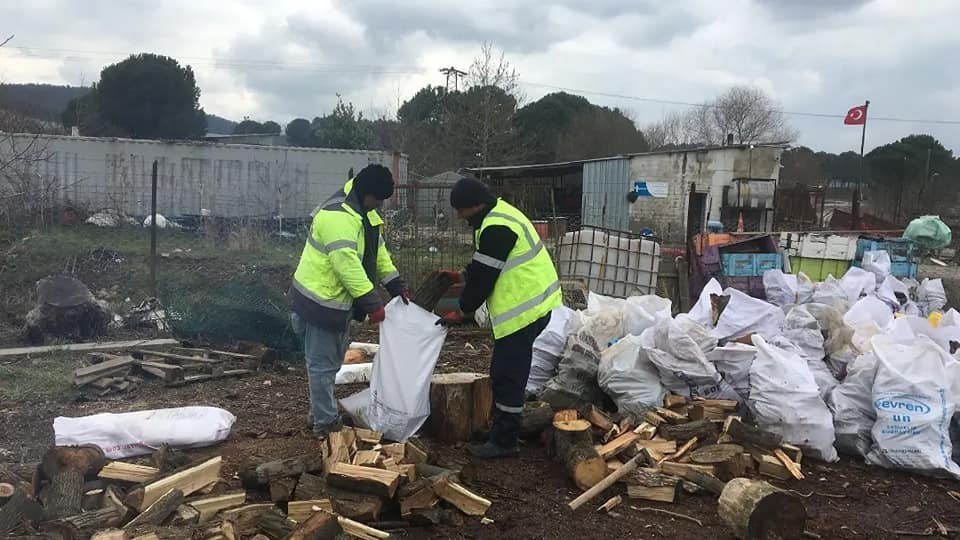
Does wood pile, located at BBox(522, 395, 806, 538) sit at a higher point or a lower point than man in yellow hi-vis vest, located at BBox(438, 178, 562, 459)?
lower

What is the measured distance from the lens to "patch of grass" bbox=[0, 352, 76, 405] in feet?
16.5

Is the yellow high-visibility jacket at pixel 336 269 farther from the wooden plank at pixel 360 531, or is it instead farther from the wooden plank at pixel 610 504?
the wooden plank at pixel 610 504

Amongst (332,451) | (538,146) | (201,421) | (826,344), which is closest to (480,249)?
(332,451)

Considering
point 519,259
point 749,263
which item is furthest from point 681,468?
point 749,263

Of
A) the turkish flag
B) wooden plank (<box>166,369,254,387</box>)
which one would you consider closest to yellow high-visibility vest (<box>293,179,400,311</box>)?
wooden plank (<box>166,369,254,387</box>)

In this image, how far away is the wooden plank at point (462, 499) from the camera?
130 inches

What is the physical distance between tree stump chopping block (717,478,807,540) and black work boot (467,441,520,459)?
4.32ft

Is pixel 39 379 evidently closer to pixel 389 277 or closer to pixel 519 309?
pixel 389 277

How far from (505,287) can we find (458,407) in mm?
842

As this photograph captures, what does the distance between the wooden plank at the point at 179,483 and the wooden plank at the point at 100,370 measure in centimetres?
247

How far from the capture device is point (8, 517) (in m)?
2.77

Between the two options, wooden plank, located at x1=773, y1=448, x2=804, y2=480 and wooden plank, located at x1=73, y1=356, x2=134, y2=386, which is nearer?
wooden plank, located at x1=773, y1=448, x2=804, y2=480

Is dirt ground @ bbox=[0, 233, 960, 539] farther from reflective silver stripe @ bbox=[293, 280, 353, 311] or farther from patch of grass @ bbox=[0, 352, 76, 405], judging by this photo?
reflective silver stripe @ bbox=[293, 280, 353, 311]

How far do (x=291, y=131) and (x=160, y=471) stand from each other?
45.8 m
